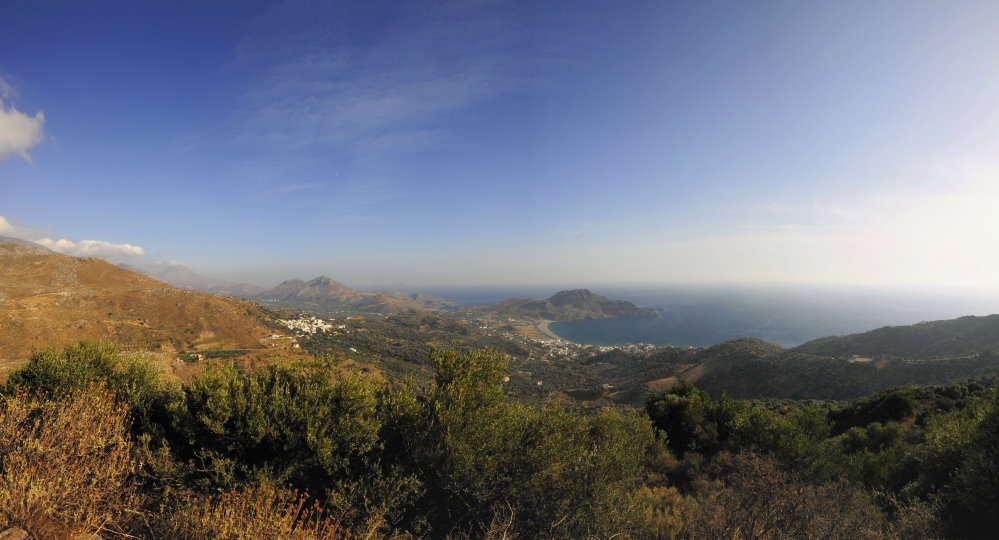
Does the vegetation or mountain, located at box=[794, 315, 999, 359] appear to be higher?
the vegetation

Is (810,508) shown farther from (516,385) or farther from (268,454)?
(516,385)

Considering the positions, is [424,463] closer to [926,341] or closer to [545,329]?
[926,341]

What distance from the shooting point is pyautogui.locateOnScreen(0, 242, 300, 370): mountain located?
36.8 meters

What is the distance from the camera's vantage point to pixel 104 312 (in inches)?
1918

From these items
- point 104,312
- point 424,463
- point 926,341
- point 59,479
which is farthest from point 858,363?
point 104,312

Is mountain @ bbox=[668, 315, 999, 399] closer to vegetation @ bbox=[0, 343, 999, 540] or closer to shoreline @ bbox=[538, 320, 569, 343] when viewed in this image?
vegetation @ bbox=[0, 343, 999, 540]

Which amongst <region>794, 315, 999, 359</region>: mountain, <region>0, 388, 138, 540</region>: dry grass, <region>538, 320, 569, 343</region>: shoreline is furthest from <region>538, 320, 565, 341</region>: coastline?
<region>0, 388, 138, 540</region>: dry grass

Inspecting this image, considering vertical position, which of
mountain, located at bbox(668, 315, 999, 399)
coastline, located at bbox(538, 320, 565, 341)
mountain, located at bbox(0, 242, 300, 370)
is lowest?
coastline, located at bbox(538, 320, 565, 341)

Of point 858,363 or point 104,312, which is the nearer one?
point 104,312

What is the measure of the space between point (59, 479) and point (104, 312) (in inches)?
2683

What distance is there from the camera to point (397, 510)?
9391 mm

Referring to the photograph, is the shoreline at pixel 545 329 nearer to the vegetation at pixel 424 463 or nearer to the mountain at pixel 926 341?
the mountain at pixel 926 341

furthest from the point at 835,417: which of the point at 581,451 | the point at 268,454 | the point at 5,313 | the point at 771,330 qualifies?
the point at 771,330

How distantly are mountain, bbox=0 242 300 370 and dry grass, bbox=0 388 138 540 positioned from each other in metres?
42.5
